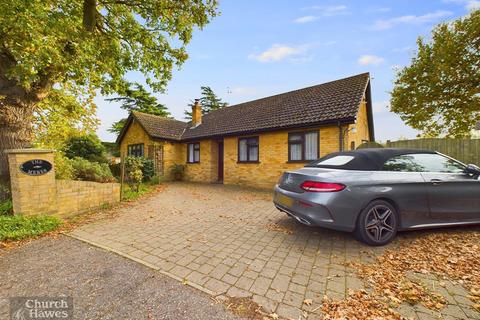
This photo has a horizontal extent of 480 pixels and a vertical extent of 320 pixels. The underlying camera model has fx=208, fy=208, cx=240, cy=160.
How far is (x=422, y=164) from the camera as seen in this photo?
377 centimetres

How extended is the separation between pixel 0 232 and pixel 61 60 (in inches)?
156

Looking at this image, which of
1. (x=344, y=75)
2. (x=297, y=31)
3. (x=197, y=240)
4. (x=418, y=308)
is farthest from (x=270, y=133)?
(x=418, y=308)

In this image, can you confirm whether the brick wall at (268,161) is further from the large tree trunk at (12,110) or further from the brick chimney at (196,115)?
the large tree trunk at (12,110)

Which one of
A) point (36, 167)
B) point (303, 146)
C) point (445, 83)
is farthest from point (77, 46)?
point (445, 83)

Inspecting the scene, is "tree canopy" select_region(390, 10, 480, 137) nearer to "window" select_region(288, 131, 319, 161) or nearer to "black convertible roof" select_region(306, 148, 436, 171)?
"window" select_region(288, 131, 319, 161)

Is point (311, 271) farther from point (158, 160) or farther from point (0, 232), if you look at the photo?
point (158, 160)

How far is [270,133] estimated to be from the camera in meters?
10.4

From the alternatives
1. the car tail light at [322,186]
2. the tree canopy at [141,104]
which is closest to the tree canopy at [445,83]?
the car tail light at [322,186]

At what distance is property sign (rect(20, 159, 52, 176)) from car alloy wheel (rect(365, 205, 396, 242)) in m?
6.47

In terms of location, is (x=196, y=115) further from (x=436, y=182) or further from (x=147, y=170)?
(x=436, y=182)

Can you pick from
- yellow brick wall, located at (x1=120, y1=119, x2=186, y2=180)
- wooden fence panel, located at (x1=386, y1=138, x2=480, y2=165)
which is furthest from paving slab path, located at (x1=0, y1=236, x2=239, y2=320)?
yellow brick wall, located at (x1=120, y1=119, x2=186, y2=180)

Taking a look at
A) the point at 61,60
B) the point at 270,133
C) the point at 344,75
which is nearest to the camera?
the point at 61,60

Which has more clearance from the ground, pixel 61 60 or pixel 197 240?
pixel 61 60

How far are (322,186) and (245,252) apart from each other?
162cm
